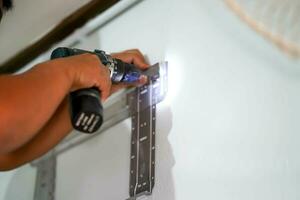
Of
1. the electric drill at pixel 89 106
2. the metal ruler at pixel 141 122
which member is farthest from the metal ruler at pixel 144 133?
the electric drill at pixel 89 106

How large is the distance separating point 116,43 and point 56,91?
52 centimetres

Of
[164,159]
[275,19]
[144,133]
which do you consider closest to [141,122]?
[144,133]

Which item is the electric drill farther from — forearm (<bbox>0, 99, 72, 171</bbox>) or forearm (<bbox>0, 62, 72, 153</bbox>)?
forearm (<bbox>0, 99, 72, 171</bbox>)

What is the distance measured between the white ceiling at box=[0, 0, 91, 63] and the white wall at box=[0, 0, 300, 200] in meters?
0.23

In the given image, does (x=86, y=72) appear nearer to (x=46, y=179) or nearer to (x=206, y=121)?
(x=206, y=121)

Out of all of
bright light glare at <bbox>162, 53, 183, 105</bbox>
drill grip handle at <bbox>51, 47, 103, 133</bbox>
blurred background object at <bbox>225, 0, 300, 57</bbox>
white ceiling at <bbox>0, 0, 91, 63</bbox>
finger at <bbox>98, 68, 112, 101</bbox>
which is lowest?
blurred background object at <bbox>225, 0, 300, 57</bbox>

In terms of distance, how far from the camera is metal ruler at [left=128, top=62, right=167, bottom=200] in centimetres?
116

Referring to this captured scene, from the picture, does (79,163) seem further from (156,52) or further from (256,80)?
(256,80)

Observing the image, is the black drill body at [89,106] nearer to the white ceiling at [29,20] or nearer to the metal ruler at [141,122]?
the metal ruler at [141,122]

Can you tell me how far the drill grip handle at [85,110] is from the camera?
943 millimetres

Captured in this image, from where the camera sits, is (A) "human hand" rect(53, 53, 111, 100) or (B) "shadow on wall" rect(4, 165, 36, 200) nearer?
(A) "human hand" rect(53, 53, 111, 100)

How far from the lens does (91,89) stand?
1.03 m

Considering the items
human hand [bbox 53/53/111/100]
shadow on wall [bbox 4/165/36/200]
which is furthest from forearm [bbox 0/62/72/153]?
shadow on wall [bbox 4/165/36/200]

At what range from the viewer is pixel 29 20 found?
1.57 metres
